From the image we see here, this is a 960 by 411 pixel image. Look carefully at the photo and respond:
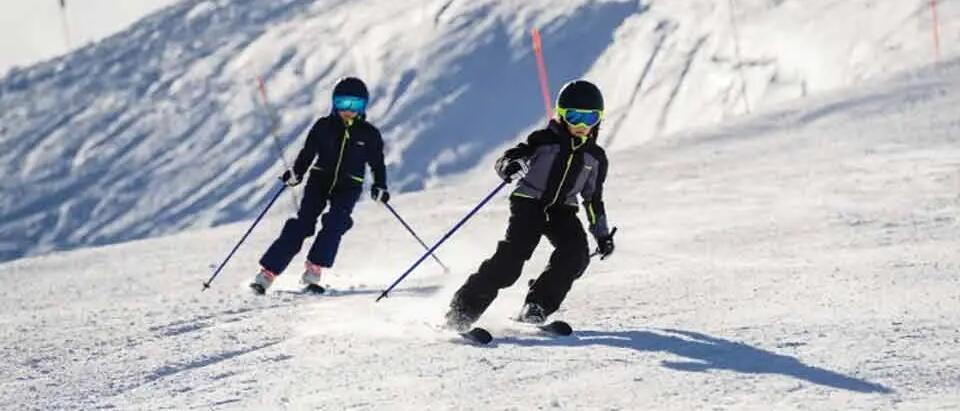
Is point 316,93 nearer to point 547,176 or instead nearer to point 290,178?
point 290,178

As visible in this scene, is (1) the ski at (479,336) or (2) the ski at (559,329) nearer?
(1) the ski at (479,336)

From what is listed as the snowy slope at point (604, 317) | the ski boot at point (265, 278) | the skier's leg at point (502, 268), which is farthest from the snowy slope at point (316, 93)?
the skier's leg at point (502, 268)

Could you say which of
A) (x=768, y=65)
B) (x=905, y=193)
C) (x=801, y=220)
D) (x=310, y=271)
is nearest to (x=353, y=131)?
(x=310, y=271)

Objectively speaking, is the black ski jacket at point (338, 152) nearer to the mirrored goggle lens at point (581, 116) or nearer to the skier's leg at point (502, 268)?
the skier's leg at point (502, 268)

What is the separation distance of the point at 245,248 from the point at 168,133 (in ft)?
226

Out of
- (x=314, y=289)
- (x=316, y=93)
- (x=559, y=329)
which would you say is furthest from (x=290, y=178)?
(x=316, y=93)

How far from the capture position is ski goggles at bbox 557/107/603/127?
5.95m

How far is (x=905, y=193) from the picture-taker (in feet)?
34.0

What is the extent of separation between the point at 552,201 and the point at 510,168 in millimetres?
291

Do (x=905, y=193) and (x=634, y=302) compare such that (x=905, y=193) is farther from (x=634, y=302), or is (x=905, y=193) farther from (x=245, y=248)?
(x=245, y=248)

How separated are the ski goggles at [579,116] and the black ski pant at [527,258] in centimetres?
41

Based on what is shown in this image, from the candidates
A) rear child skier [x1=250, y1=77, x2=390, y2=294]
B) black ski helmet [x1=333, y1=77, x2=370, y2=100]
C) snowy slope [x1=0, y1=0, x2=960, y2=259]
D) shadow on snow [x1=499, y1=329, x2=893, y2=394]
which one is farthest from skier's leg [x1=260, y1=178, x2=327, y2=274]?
snowy slope [x1=0, y1=0, x2=960, y2=259]

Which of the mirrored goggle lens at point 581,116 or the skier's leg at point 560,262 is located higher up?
the mirrored goggle lens at point 581,116

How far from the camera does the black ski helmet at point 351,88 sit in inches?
328
